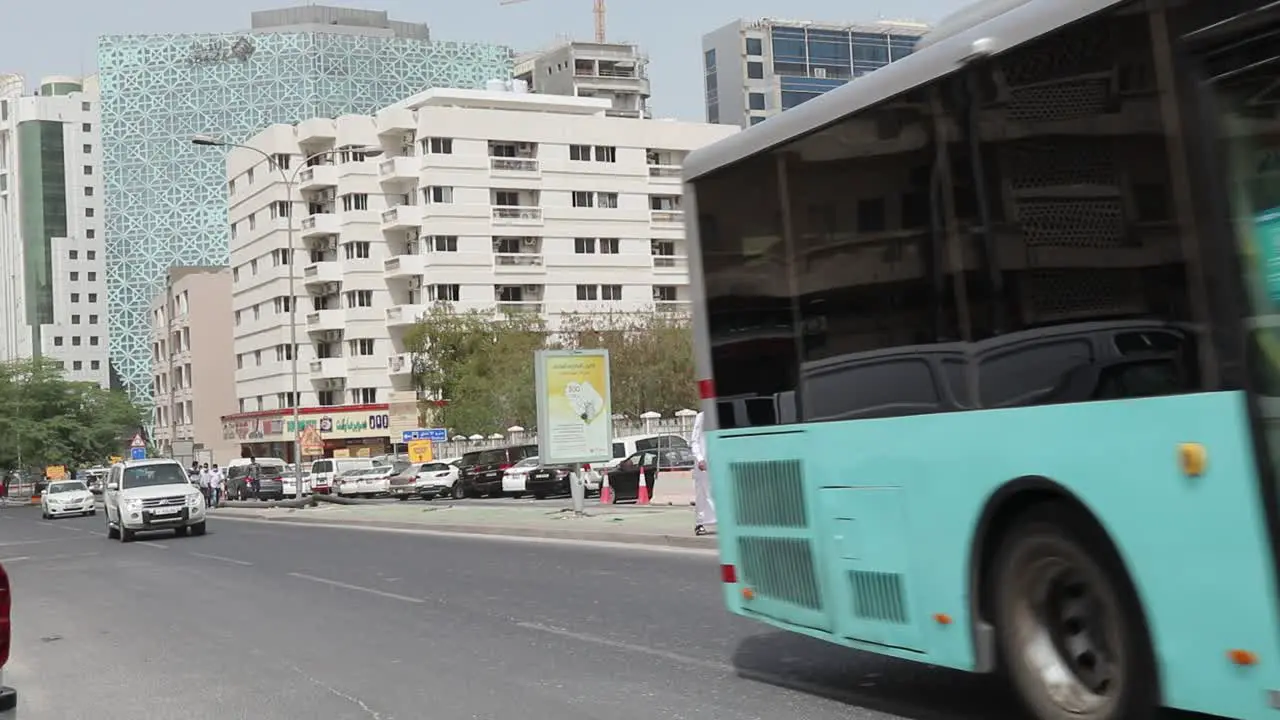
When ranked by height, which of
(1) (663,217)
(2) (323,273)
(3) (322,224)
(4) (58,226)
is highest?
(4) (58,226)

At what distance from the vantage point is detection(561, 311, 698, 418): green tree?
238ft

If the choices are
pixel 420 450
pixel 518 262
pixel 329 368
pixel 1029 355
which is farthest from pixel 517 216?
pixel 1029 355

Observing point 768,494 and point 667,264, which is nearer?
point 768,494

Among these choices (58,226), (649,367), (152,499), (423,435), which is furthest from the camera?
(58,226)

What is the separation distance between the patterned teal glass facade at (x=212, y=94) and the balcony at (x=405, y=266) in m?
36.2

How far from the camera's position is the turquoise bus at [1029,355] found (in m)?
5.28

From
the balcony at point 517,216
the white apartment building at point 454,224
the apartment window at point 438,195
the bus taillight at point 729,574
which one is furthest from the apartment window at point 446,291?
the bus taillight at point 729,574

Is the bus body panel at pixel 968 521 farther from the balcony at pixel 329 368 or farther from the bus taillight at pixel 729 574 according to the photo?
the balcony at pixel 329 368

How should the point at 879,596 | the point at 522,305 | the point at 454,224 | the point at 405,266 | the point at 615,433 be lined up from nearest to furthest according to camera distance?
the point at 879,596
the point at 615,433
the point at 454,224
the point at 405,266
the point at 522,305

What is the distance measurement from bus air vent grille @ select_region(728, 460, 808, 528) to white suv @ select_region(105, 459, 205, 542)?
26.3m

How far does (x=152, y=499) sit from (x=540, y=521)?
10.2 metres

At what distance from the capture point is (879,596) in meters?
7.52

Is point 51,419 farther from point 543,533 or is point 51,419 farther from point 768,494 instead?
point 768,494

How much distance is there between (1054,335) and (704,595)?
8.17 m
